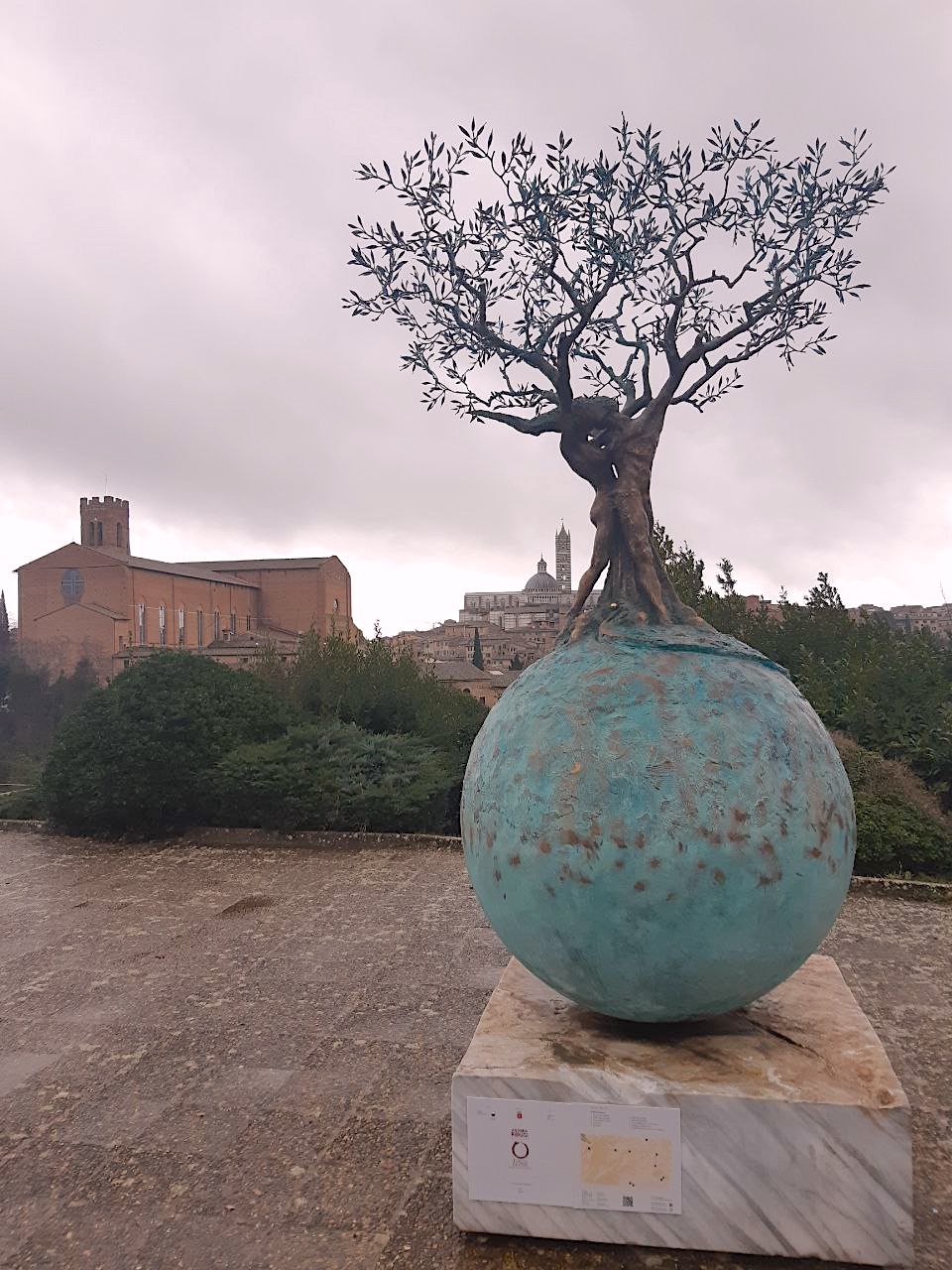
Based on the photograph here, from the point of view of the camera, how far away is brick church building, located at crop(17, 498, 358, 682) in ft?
196

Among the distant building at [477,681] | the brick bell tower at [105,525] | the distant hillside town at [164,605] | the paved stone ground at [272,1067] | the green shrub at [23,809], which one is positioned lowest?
the paved stone ground at [272,1067]

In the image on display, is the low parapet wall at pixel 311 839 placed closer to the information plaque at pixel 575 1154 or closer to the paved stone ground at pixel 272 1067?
the paved stone ground at pixel 272 1067

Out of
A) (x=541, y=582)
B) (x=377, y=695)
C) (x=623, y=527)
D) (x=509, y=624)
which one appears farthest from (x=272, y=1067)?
(x=541, y=582)

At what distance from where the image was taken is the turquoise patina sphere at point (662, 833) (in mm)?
3369

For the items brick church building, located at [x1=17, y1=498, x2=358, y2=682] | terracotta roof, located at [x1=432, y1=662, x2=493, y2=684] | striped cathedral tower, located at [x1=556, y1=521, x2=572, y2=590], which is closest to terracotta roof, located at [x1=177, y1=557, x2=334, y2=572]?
brick church building, located at [x1=17, y1=498, x2=358, y2=682]

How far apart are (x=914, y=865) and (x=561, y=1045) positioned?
7.89 m

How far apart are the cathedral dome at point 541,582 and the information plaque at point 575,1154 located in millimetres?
131961

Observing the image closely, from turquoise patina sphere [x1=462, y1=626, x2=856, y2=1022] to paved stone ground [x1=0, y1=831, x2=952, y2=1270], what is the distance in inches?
41.7

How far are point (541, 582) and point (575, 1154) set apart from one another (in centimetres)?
13565

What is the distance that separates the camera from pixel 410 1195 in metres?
3.83

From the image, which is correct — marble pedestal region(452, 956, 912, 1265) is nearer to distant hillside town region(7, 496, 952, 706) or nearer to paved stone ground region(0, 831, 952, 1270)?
paved stone ground region(0, 831, 952, 1270)

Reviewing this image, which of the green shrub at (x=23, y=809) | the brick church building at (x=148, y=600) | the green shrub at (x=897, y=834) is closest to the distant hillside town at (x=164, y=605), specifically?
the brick church building at (x=148, y=600)

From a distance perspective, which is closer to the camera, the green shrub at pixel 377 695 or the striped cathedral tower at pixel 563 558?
the green shrub at pixel 377 695

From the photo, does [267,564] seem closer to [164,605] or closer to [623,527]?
[164,605]
